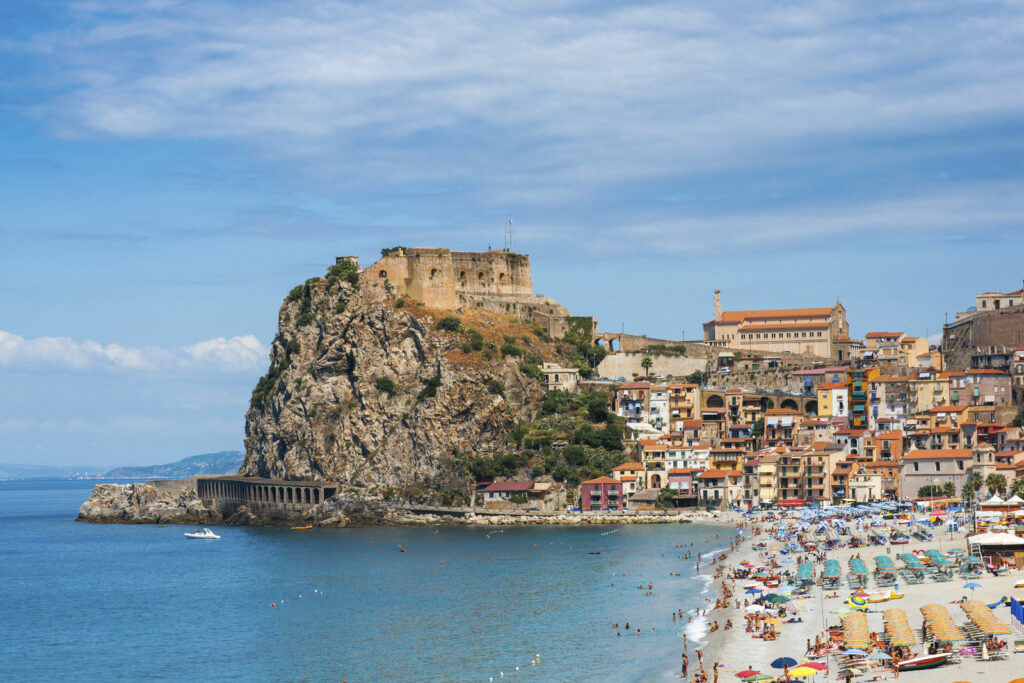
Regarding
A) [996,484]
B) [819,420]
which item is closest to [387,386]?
[819,420]

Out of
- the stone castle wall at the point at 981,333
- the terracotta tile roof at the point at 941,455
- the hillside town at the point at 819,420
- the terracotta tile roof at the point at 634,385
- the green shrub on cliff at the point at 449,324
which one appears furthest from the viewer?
the terracotta tile roof at the point at 634,385

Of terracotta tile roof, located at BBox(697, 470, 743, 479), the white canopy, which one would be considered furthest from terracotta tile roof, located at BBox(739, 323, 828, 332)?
the white canopy

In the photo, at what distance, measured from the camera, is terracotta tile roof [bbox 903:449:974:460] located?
8031cm

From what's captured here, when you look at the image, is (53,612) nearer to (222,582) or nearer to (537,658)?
(222,582)

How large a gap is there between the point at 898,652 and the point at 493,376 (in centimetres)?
6760

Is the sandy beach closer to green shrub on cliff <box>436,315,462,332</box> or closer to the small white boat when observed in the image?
green shrub on cliff <box>436,315,462,332</box>

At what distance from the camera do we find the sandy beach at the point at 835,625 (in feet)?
109

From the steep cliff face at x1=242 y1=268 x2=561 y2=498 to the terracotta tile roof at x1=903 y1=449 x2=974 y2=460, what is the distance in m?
33.5

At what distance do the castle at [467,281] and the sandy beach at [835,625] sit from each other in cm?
5792

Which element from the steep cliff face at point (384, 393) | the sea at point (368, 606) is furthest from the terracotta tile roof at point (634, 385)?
the sea at point (368, 606)

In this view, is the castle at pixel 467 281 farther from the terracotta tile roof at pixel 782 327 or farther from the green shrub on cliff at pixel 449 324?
the terracotta tile roof at pixel 782 327

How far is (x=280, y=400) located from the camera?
104938 mm

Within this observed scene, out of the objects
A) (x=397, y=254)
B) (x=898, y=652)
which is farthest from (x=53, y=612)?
(x=397, y=254)

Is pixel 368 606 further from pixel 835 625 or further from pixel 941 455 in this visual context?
pixel 941 455
